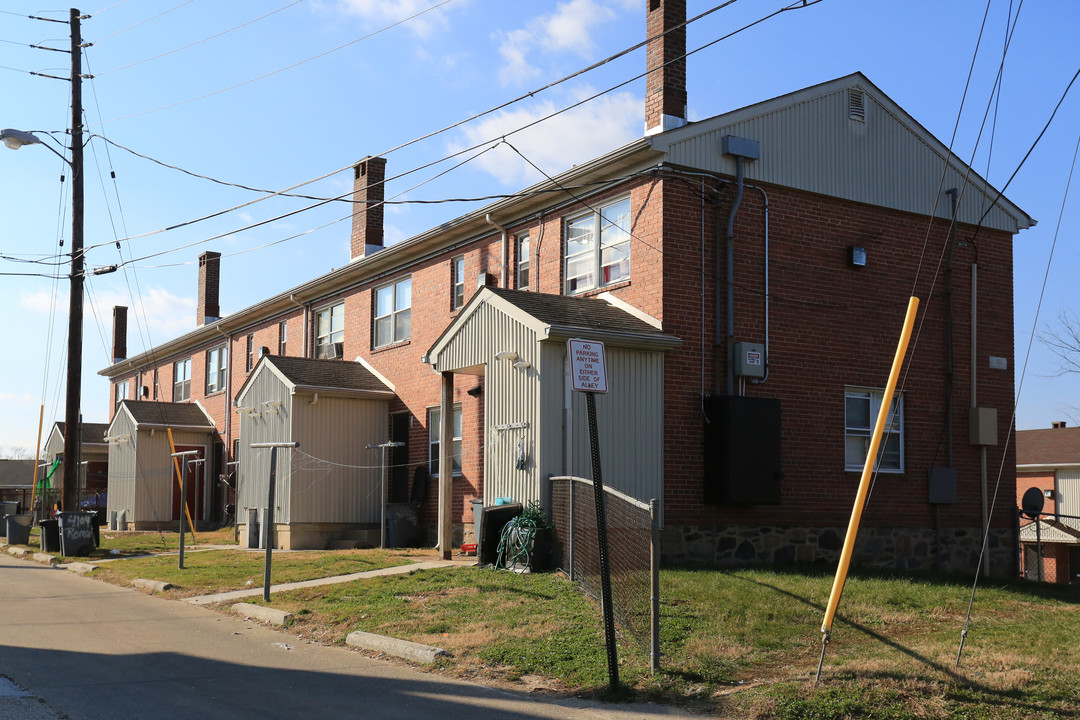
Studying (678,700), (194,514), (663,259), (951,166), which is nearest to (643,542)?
(678,700)

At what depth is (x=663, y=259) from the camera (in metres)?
17.0

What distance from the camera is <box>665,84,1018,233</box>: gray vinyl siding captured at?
1778 centimetres

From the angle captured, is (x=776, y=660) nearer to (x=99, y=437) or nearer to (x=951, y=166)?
(x=951, y=166)

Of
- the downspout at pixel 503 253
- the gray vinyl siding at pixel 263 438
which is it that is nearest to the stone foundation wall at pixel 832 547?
the downspout at pixel 503 253

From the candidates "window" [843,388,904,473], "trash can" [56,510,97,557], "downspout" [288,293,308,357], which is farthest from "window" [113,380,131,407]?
"window" [843,388,904,473]

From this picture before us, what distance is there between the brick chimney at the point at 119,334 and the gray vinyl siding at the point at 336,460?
28426 mm

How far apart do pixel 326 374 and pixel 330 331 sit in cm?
446

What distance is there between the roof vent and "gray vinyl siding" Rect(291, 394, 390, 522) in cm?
1208

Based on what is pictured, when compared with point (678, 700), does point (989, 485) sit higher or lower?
higher

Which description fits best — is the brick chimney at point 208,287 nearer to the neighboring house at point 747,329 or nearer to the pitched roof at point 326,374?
the pitched roof at point 326,374

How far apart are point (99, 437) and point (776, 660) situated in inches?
1479

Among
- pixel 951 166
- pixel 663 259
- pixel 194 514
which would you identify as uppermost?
pixel 951 166

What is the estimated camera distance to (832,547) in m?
18.2

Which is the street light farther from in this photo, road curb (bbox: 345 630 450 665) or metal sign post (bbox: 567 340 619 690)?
metal sign post (bbox: 567 340 619 690)
